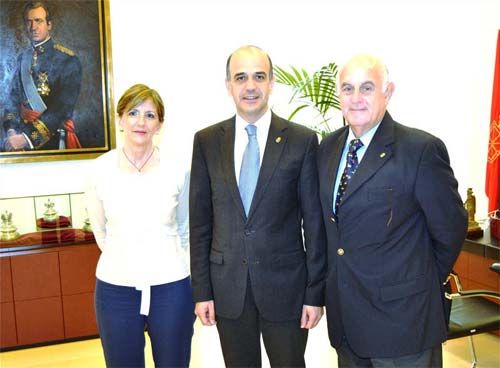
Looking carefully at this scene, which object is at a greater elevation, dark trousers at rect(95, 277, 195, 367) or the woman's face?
the woman's face

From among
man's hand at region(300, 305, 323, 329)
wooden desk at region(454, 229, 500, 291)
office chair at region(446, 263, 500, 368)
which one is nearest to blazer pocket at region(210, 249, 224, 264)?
man's hand at region(300, 305, 323, 329)

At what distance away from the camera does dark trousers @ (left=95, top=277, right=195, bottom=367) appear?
2.26m

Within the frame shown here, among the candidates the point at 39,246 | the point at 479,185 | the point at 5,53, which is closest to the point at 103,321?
the point at 39,246

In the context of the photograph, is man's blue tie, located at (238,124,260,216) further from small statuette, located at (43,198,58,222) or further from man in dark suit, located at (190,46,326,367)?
small statuette, located at (43,198,58,222)

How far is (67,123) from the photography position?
4344 millimetres

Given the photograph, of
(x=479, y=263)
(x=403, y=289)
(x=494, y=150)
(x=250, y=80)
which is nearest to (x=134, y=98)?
(x=250, y=80)

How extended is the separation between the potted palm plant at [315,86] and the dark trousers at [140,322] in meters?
2.61

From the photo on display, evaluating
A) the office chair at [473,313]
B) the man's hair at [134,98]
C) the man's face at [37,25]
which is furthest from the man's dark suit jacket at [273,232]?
the man's face at [37,25]

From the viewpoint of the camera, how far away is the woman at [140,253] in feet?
7.40

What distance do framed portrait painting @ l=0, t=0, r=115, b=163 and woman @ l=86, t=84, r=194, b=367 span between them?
219 centimetres

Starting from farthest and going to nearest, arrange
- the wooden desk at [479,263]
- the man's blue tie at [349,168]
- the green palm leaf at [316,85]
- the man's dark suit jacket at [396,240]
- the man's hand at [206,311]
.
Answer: the green palm leaf at [316,85], the wooden desk at [479,263], the man's hand at [206,311], the man's blue tie at [349,168], the man's dark suit jacket at [396,240]

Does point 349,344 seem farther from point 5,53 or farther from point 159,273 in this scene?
point 5,53

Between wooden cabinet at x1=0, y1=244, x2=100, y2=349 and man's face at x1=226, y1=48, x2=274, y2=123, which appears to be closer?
man's face at x1=226, y1=48, x2=274, y2=123

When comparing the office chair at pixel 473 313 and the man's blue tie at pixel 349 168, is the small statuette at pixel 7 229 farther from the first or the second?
the office chair at pixel 473 313
